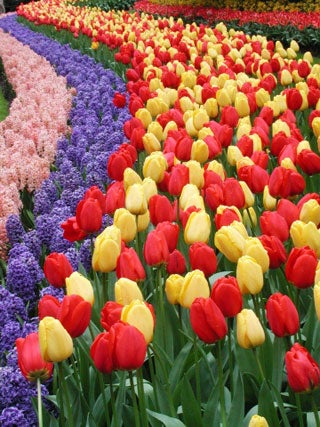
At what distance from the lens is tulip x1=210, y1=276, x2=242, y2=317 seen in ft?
6.20

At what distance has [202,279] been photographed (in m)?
2.00

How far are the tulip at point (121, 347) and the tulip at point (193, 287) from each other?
1.14 feet

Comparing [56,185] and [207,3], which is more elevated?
[56,185]

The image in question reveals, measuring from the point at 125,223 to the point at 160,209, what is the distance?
192 mm

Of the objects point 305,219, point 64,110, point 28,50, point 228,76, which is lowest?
→ point 28,50

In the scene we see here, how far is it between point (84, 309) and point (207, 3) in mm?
17511

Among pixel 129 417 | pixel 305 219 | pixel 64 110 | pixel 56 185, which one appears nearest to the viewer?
pixel 129 417

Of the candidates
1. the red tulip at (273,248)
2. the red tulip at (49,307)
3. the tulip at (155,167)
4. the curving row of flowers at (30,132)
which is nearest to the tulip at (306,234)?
the red tulip at (273,248)

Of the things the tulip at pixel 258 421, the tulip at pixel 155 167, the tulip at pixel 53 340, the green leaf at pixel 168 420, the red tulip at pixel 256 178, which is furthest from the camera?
the tulip at pixel 155 167

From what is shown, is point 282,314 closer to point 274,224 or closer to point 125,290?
point 125,290

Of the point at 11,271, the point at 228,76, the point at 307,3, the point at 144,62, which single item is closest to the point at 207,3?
the point at 307,3

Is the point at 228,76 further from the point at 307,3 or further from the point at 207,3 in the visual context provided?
the point at 207,3

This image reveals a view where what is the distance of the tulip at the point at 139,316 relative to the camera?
1.76m

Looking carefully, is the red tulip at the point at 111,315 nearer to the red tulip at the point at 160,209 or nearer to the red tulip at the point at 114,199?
the red tulip at the point at 160,209
